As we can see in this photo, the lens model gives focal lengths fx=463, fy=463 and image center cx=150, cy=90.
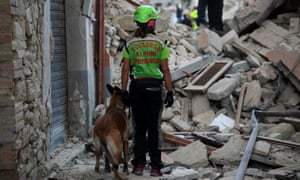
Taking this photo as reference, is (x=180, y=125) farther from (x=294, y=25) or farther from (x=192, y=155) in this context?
(x=294, y=25)

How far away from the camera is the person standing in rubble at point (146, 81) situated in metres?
6.18

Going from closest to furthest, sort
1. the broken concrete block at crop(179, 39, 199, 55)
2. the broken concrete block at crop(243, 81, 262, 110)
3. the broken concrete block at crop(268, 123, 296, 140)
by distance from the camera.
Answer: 1. the broken concrete block at crop(268, 123, 296, 140)
2. the broken concrete block at crop(243, 81, 262, 110)
3. the broken concrete block at crop(179, 39, 199, 55)

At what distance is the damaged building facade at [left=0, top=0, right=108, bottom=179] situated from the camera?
5.05 meters

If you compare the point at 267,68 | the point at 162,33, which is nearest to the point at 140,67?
the point at 267,68

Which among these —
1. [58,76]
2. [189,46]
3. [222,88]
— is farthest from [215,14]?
[58,76]

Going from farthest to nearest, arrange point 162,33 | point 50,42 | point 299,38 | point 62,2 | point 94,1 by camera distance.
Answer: point 162,33 → point 299,38 → point 94,1 → point 62,2 → point 50,42

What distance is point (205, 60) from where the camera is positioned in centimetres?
1133

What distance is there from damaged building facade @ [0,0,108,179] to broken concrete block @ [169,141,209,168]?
79.8 inches

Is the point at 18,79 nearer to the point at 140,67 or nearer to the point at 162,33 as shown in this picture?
the point at 140,67

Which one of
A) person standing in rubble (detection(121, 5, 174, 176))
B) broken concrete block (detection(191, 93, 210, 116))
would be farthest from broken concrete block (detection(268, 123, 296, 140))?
person standing in rubble (detection(121, 5, 174, 176))

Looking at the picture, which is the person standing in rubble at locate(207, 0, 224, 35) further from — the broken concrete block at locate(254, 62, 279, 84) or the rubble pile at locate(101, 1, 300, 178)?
the broken concrete block at locate(254, 62, 279, 84)

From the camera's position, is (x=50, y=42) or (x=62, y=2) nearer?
(x=50, y=42)

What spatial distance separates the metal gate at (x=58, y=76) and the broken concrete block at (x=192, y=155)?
2016 mm

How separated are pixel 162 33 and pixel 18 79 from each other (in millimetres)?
7476
